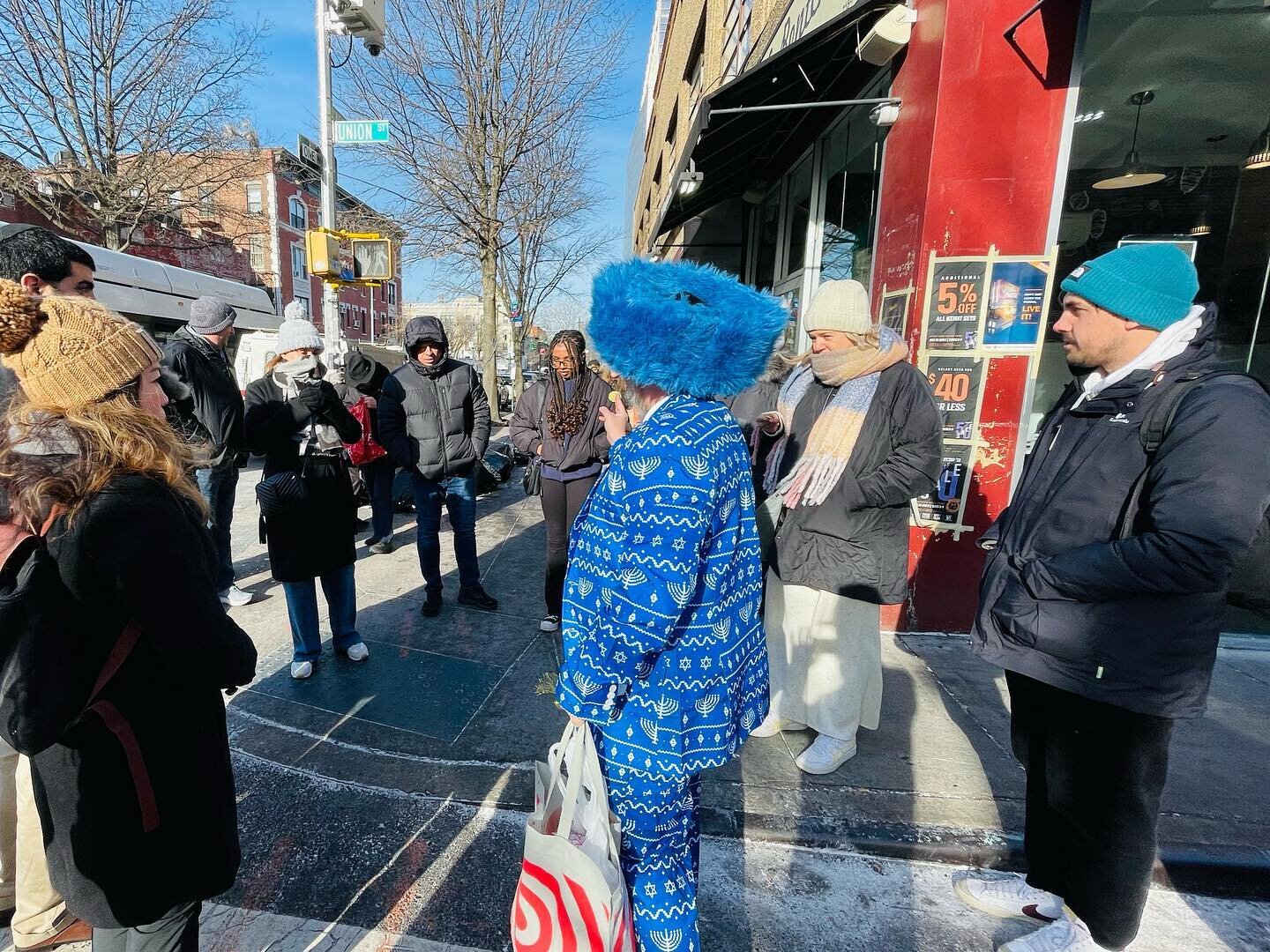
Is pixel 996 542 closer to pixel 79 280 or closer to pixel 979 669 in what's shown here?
pixel 979 669

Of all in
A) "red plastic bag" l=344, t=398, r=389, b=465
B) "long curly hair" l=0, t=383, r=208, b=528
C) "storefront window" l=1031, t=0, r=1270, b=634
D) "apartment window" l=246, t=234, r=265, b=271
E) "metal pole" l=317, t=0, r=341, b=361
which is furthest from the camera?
"apartment window" l=246, t=234, r=265, b=271

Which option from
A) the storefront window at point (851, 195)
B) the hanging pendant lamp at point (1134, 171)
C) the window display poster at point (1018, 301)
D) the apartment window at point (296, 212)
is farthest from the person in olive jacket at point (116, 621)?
the apartment window at point (296, 212)

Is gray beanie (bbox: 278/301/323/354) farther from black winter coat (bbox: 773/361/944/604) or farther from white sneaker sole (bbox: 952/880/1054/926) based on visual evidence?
white sneaker sole (bbox: 952/880/1054/926)

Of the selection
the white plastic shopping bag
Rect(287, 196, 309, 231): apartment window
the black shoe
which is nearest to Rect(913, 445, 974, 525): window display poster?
the black shoe

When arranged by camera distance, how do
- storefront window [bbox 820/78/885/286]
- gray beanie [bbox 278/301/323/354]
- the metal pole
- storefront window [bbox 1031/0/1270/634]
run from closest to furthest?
gray beanie [bbox 278/301/323/354], storefront window [bbox 1031/0/1270/634], storefront window [bbox 820/78/885/286], the metal pole

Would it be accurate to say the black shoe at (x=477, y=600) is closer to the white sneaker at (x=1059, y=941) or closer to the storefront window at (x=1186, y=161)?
the white sneaker at (x=1059, y=941)

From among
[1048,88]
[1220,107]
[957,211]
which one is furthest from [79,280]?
[1220,107]

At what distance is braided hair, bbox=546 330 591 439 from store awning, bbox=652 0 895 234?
2088 mm

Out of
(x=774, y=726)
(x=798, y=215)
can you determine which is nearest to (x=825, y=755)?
(x=774, y=726)

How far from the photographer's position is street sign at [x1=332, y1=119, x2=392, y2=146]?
7.07 meters

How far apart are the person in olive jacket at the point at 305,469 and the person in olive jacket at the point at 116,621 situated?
1935mm

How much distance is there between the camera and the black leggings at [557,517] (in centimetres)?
404

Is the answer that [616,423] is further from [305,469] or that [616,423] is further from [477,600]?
[477,600]

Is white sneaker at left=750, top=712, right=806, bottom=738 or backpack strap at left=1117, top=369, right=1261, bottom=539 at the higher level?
backpack strap at left=1117, top=369, right=1261, bottom=539
